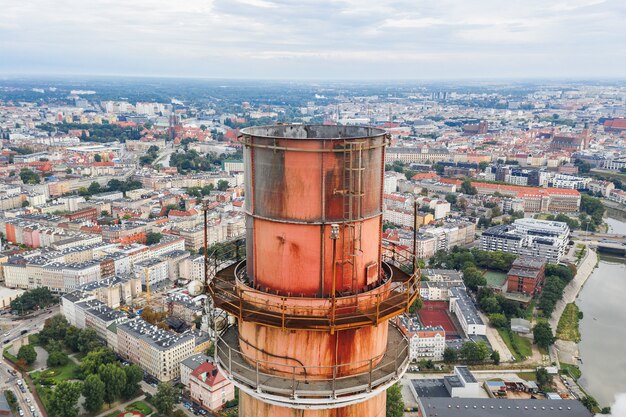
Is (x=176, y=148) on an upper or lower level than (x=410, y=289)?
lower

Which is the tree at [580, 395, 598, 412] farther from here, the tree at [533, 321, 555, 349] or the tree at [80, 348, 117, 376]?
the tree at [80, 348, 117, 376]

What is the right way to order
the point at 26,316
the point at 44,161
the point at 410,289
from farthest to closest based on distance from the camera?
the point at 44,161, the point at 26,316, the point at 410,289

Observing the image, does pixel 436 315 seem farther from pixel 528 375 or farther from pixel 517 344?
pixel 528 375

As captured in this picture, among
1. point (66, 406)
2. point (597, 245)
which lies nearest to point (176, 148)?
point (597, 245)

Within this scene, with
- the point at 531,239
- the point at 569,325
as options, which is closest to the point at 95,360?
the point at 569,325

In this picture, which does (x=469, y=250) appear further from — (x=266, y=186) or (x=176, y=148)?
(x=176, y=148)

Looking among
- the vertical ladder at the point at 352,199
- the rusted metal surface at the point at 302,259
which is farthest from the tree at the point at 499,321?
the vertical ladder at the point at 352,199

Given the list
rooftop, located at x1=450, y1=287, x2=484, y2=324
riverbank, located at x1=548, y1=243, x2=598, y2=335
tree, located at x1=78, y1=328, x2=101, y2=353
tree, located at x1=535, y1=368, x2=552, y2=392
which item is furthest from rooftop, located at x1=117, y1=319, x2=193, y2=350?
riverbank, located at x1=548, y1=243, x2=598, y2=335
